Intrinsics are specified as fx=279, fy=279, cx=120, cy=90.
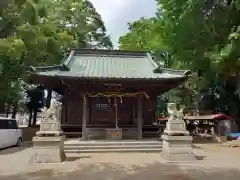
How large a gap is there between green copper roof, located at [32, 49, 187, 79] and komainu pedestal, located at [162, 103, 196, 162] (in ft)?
14.5

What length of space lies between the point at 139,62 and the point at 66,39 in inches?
295

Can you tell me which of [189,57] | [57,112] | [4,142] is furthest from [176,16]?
[4,142]

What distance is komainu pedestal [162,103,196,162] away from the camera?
12.2 meters

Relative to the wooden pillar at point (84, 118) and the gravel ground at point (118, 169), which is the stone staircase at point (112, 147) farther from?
the gravel ground at point (118, 169)

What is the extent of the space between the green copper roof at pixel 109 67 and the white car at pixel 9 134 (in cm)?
386

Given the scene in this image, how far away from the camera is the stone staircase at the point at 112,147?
14777 millimetres

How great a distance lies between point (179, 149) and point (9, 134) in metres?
10.7

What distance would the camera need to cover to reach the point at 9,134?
1733 centimetres

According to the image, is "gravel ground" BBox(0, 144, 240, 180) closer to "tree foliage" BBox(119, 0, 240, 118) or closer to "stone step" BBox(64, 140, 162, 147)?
"stone step" BBox(64, 140, 162, 147)

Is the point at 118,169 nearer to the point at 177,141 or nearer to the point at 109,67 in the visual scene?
the point at 177,141

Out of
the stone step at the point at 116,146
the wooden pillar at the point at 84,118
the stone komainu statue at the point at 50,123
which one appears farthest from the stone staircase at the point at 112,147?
the stone komainu statue at the point at 50,123

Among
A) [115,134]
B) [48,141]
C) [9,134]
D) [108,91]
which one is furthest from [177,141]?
[9,134]

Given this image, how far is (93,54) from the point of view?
21828mm

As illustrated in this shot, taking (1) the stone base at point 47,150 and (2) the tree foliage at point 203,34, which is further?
(2) the tree foliage at point 203,34
